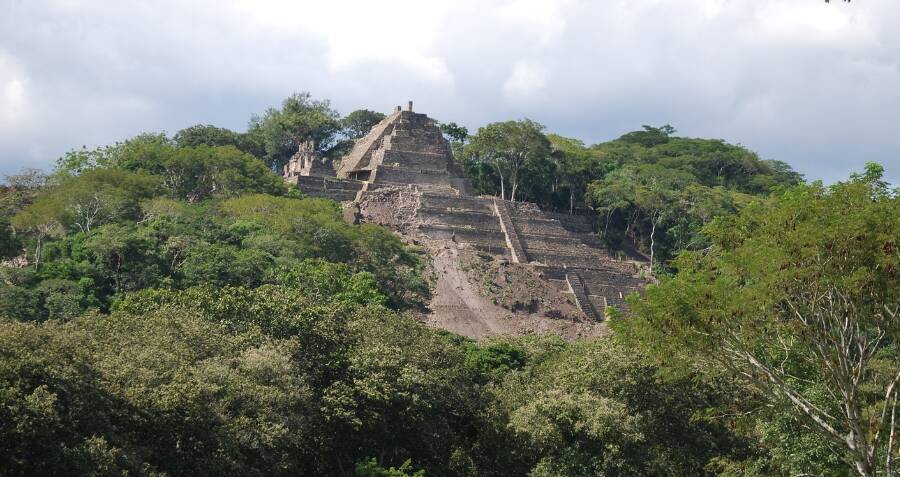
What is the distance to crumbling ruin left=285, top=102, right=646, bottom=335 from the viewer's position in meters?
72.8

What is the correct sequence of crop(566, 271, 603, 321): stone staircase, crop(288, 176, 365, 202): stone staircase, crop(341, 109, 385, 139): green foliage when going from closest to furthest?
crop(566, 271, 603, 321): stone staircase < crop(288, 176, 365, 202): stone staircase < crop(341, 109, 385, 139): green foliage

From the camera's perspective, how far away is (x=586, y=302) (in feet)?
234

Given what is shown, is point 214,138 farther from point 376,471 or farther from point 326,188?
point 376,471

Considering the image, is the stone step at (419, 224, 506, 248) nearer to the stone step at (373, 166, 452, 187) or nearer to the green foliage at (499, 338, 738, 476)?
the stone step at (373, 166, 452, 187)

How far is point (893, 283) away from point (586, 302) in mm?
43492

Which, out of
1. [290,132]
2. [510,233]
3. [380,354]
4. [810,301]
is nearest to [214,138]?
[290,132]

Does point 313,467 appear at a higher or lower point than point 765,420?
lower

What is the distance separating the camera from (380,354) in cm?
4219

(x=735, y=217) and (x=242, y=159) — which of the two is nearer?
(x=735, y=217)

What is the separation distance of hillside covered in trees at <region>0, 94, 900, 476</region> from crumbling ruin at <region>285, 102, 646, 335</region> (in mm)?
3776

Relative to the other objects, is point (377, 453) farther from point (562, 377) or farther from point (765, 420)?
point (765, 420)

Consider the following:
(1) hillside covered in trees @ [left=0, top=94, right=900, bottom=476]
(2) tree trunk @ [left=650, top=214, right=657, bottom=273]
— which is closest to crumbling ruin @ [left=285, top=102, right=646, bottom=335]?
(2) tree trunk @ [left=650, top=214, right=657, bottom=273]

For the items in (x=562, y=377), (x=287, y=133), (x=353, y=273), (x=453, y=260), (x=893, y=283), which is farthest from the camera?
(x=287, y=133)

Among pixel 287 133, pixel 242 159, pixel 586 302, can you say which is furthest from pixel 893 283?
pixel 287 133
